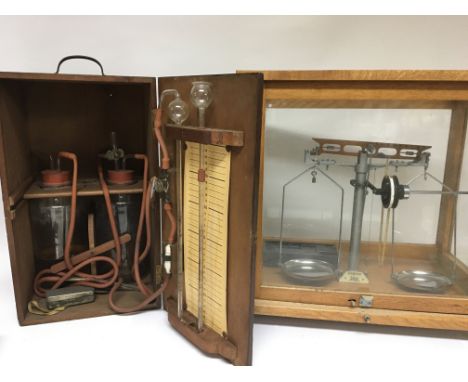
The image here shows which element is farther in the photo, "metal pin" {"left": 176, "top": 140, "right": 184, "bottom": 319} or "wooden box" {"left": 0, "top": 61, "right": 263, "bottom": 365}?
"metal pin" {"left": 176, "top": 140, "right": 184, "bottom": 319}

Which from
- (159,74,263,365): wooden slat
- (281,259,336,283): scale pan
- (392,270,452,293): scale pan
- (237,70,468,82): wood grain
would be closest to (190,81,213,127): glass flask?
(159,74,263,365): wooden slat

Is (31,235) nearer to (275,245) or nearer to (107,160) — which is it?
(107,160)

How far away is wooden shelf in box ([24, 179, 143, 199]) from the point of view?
4.01 feet

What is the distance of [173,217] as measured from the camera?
3.70 ft

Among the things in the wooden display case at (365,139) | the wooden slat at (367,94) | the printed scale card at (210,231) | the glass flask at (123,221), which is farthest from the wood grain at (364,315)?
the wooden slat at (367,94)

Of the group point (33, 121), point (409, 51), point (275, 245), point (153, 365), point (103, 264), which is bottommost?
point (153, 365)

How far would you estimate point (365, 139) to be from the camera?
1220 mm

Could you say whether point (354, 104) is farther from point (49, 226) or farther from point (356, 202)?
point (49, 226)

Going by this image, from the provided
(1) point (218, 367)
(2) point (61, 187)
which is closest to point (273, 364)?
(1) point (218, 367)

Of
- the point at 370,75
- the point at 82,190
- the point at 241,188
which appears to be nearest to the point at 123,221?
the point at 82,190

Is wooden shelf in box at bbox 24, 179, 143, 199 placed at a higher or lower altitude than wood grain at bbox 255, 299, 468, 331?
higher

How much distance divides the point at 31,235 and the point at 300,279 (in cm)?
82

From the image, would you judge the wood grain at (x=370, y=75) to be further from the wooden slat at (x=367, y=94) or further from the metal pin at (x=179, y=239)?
the metal pin at (x=179, y=239)

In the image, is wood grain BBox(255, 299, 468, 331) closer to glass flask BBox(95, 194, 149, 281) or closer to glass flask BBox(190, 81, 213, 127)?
glass flask BBox(95, 194, 149, 281)
